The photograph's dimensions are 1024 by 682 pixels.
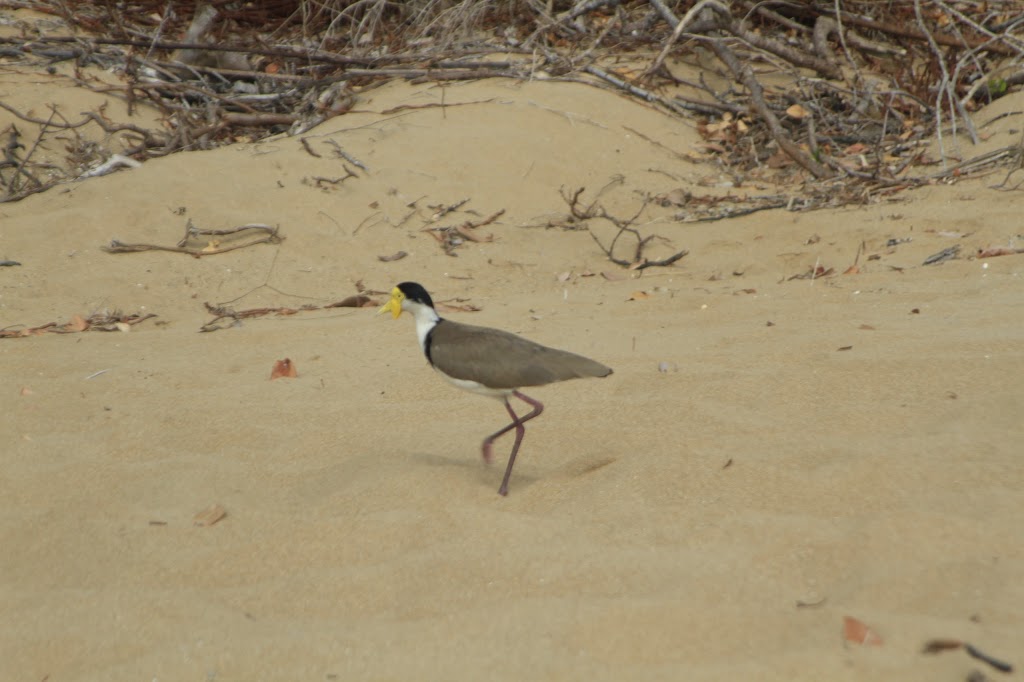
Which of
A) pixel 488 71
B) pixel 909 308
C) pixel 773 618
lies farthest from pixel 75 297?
pixel 773 618

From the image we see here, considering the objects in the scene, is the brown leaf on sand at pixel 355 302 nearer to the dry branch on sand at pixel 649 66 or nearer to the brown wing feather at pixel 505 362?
the brown wing feather at pixel 505 362

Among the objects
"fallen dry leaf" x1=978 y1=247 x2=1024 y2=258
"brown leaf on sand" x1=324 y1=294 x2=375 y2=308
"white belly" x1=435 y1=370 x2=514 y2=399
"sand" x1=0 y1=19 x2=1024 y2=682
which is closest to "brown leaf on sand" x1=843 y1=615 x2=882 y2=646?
"sand" x1=0 y1=19 x2=1024 y2=682

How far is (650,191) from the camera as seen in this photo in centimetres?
817

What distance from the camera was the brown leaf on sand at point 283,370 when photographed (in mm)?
5223

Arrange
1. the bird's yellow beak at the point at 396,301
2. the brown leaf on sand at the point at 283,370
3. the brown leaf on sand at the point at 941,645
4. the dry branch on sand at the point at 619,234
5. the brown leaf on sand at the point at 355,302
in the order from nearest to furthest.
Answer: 1. the brown leaf on sand at the point at 941,645
2. the bird's yellow beak at the point at 396,301
3. the brown leaf on sand at the point at 283,370
4. the brown leaf on sand at the point at 355,302
5. the dry branch on sand at the point at 619,234

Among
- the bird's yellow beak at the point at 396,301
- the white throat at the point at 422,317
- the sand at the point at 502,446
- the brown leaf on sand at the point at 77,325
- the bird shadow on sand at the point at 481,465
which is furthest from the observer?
the brown leaf on sand at the point at 77,325

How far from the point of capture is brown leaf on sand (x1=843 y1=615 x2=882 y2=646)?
2.36 m

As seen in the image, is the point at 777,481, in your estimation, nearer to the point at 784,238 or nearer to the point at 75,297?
the point at 784,238

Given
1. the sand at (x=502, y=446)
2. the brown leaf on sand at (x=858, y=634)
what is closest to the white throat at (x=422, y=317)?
the sand at (x=502, y=446)

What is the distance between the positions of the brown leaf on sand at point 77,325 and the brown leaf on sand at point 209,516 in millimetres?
2921

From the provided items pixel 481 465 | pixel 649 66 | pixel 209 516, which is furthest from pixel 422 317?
pixel 649 66

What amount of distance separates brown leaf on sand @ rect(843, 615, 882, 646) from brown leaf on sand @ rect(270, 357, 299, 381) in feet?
11.1

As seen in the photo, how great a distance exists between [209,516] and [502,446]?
4.04 feet

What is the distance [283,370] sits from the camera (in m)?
5.25
